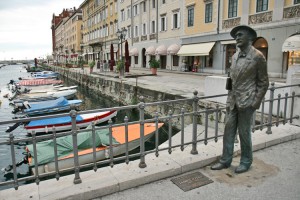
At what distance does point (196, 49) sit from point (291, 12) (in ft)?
33.2

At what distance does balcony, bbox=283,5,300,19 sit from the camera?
1596cm

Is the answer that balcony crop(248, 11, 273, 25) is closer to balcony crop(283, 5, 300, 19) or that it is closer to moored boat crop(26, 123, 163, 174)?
balcony crop(283, 5, 300, 19)

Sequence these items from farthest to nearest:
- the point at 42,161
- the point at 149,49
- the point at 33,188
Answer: the point at 149,49
the point at 42,161
the point at 33,188

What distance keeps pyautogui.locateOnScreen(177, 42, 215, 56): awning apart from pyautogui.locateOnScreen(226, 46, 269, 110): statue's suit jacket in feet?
67.1

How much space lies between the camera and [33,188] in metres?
3.67

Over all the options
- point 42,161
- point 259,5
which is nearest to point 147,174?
point 42,161

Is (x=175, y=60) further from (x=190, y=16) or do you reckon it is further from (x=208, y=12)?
(x=208, y=12)

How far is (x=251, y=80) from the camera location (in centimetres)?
389

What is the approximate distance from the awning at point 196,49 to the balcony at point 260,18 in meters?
4.64

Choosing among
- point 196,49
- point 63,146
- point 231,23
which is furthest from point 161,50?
point 63,146

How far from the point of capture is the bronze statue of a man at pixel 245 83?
12.6 feet

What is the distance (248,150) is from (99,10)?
55.7 m

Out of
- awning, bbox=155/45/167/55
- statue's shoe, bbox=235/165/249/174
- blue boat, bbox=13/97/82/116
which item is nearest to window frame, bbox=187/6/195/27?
awning, bbox=155/45/167/55

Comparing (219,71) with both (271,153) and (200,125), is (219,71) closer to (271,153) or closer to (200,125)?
(200,125)
